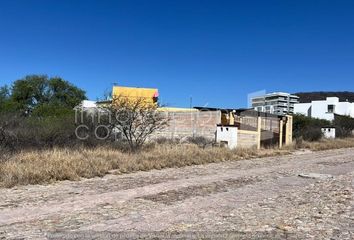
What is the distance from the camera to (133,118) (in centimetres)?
2050

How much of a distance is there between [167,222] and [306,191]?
535 cm

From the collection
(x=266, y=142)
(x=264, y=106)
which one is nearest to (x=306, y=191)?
(x=266, y=142)

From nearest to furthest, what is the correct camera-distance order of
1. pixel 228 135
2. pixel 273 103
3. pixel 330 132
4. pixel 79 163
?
1. pixel 79 163
2. pixel 228 135
3. pixel 273 103
4. pixel 330 132

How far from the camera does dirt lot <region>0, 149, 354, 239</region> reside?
6699 mm

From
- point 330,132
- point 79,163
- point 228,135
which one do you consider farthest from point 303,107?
point 79,163

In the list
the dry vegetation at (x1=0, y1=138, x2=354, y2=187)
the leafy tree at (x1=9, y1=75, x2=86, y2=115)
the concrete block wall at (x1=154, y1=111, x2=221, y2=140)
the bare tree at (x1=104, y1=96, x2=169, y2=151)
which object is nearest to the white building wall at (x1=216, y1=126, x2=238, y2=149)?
the concrete block wall at (x1=154, y1=111, x2=221, y2=140)

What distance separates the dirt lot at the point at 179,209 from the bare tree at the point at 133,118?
23.5 feet

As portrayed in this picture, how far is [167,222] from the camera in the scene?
7328mm

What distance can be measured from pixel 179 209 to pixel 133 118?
12366mm

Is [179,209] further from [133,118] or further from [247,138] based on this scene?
[247,138]

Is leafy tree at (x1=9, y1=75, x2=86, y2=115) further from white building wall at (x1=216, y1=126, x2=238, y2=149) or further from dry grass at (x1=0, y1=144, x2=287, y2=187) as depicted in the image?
dry grass at (x1=0, y1=144, x2=287, y2=187)

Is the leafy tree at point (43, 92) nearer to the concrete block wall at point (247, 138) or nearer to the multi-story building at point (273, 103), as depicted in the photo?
the multi-story building at point (273, 103)

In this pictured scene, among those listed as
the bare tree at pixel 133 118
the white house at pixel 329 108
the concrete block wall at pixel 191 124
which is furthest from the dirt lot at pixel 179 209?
the white house at pixel 329 108

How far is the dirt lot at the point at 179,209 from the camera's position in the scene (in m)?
6.70
